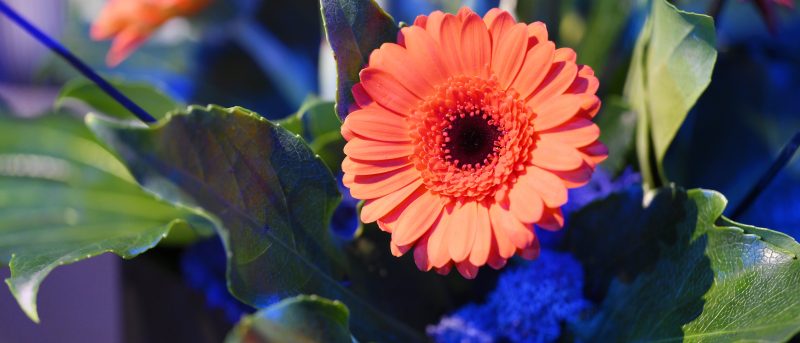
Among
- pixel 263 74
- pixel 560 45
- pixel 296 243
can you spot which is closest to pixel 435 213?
pixel 296 243

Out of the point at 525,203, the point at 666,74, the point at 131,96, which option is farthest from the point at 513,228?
the point at 131,96

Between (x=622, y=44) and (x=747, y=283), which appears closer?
(x=747, y=283)

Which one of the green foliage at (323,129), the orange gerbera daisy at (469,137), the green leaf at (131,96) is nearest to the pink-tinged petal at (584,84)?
the orange gerbera daisy at (469,137)

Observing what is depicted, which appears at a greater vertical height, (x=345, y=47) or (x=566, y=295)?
(x=345, y=47)

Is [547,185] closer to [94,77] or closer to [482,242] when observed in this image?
[482,242]

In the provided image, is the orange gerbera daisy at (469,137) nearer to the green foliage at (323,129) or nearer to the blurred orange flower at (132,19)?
Answer: the green foliage at (323,129)

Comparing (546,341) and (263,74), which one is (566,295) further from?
(263,74)

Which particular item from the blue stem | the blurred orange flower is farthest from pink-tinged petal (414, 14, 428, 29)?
the blurred orange flower
